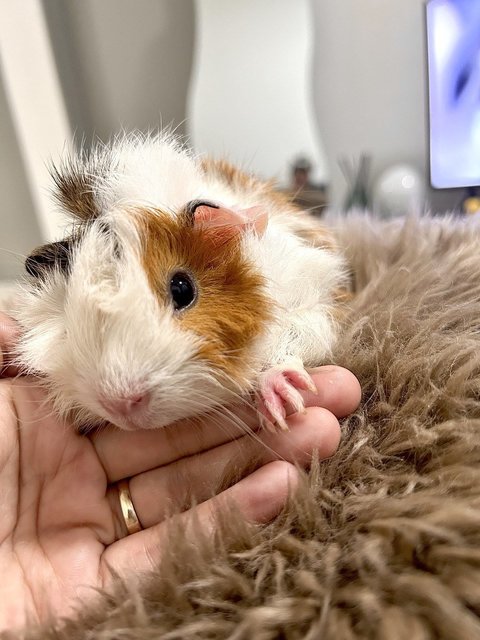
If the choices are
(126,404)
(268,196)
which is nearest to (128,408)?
(126,404)

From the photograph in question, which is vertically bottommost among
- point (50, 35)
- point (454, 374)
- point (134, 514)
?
point (134, 514)

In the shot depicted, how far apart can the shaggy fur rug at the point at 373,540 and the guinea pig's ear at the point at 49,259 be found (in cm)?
38

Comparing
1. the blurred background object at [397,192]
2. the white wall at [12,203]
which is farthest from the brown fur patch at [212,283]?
the blurred background object at [397,192]

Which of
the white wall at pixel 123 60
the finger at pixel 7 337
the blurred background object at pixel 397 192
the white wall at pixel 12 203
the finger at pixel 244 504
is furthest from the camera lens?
the blurred background object at pixel 397 192

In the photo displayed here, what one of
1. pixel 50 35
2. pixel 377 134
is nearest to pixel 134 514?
pixel 50 35

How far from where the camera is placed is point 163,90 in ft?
7.73

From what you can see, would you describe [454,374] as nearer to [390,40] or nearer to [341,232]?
[341,232]

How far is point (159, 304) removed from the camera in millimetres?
617

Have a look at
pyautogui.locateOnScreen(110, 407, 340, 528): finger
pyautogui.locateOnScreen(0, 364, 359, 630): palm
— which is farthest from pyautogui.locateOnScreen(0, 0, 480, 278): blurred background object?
pyautogui.locateOnScreen(110, 407, 340, 528): finger

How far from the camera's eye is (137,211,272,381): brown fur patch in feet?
2.07

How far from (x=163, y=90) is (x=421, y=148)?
50.5 inches

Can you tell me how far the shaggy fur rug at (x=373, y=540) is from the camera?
0.46m

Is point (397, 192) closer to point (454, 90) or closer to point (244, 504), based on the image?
point (454, 90)

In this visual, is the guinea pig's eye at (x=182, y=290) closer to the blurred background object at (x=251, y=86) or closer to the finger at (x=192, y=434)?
the finger at (x=192, y=434)
